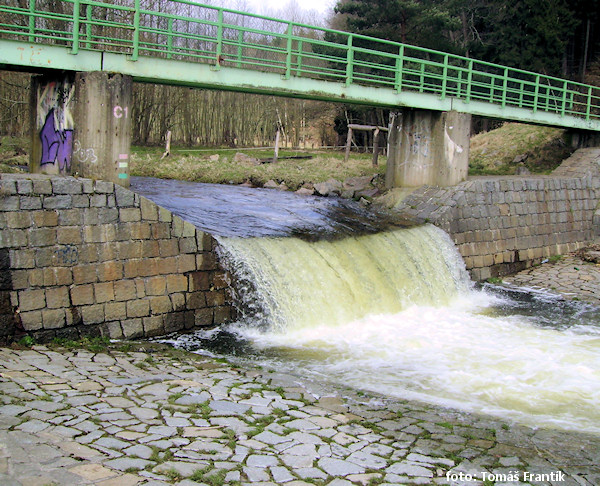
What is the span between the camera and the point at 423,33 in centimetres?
3189

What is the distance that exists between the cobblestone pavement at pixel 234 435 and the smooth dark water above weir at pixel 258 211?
4.62 metres

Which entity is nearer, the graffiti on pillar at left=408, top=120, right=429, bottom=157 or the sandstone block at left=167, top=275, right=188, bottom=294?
the sandstone block at left=167, top=275, right=188, bottom=294

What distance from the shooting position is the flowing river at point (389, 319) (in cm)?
890

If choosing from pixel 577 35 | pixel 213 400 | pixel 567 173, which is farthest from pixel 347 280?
pixel 577 35

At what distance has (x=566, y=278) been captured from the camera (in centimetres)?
1734

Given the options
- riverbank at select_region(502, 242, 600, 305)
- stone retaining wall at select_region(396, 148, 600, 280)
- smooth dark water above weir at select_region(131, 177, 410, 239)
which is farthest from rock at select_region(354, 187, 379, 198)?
riverbank at select_region(502, 242, 600, 305)

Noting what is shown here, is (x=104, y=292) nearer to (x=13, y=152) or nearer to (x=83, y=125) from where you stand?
(x=83, y=125)

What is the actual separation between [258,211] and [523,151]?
1304 centimetres

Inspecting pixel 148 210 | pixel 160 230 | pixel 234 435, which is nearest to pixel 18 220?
pixel 148 210

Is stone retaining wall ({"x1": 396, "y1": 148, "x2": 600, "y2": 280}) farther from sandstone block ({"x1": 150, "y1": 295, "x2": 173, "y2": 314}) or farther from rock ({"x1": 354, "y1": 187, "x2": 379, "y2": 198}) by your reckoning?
sandstone block ({"x1": 150, "y1": 295, "x2": 173, "y2": 314})

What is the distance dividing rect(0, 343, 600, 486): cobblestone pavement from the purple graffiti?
4.08 meters

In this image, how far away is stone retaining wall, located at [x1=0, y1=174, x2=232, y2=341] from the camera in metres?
9.26

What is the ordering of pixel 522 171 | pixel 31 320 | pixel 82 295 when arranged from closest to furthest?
pixel 31 320
pixel 82 295
pixel 522 171

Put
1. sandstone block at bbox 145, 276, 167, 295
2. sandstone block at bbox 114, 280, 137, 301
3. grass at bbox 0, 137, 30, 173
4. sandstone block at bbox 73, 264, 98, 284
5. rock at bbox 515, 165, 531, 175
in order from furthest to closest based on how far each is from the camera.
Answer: rock at bbox 515, 165, 531, 175, grass at bbox 0, 137, 30, 173, sandstone block at bbox 145, 276, 167, 295, sandstone block at bbox 114, 280, 137, 301, sandstone block at bbox 73, 264, 98, 284
